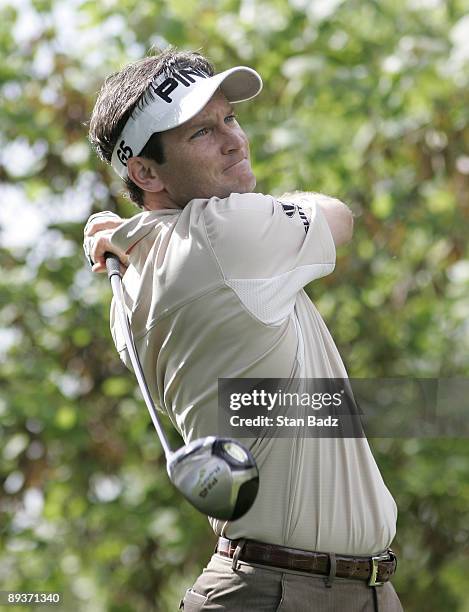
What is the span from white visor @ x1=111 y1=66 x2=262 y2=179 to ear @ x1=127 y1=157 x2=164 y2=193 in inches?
0.9

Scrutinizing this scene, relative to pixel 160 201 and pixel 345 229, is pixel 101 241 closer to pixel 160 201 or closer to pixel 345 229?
pixel 160 201

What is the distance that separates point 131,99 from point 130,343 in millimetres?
649

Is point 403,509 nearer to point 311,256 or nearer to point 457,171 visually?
point 457,171

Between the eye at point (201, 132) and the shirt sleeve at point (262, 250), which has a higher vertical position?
the eye at point (201, 132)

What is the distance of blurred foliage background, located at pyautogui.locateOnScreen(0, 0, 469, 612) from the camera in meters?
6.06

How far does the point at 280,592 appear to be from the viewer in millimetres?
2451

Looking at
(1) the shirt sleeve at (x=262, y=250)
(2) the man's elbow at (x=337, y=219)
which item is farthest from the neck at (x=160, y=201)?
(2) the man's elbow at (x=337, y=219)

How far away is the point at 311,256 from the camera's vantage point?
2.59m

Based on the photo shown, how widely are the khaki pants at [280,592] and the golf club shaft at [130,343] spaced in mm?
326

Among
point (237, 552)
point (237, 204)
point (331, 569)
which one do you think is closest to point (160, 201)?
point (237, 204)

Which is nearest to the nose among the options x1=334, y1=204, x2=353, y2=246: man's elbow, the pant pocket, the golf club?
x1=334, y1=204, x2=353, y2=246: man's elbow

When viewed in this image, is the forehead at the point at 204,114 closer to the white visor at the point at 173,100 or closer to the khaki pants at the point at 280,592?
the white visor at the point at 173,100

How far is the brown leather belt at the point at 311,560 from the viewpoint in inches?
96.3

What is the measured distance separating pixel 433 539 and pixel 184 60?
452 cm
